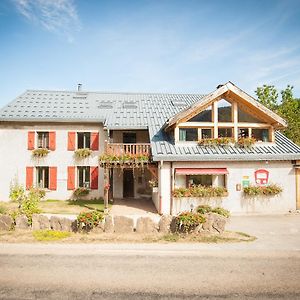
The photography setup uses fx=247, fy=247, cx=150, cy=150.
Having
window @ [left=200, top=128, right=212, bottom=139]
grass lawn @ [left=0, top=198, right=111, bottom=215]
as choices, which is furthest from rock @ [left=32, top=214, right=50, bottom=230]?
window @ [left=200, top=128, right=212, bottom=139]

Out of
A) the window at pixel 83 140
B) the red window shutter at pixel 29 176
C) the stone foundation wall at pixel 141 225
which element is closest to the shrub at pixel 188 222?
the stone foundation wall at pixel 141 225

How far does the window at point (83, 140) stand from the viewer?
802 inches

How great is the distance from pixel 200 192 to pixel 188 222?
516cm

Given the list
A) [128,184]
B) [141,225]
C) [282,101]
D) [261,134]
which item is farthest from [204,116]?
[282,101]

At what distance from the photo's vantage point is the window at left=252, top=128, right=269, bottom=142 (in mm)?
17250

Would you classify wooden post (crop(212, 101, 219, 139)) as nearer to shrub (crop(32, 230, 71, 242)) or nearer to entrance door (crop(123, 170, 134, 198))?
entrance door (crop(123, 170, 134, 198))

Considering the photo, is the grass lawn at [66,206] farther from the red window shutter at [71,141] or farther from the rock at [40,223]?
the red window shutter at [71,141]

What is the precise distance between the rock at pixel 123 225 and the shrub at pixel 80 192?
9.42 meters

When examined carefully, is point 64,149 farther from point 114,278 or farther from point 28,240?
point 114,278

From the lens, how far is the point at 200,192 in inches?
603

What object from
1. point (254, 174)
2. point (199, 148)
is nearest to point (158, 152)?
point (199, 148)

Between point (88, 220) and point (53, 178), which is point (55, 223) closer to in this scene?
point (88, 220)

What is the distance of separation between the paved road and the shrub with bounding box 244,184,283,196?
5.59 m

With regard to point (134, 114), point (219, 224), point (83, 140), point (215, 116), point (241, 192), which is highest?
point (134, 114)
